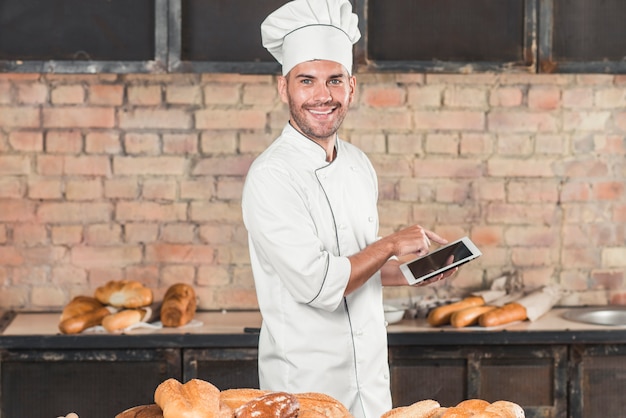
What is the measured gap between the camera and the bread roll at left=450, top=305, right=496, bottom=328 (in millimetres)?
3799

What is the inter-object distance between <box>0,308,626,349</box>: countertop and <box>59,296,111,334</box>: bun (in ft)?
0.13

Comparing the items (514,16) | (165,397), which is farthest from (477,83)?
(165,397)

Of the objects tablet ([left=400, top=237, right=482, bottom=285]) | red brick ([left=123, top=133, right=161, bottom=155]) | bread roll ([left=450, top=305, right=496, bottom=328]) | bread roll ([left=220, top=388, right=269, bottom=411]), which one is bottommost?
bread roll ([left=450, top=305, right=496, bottom=328])

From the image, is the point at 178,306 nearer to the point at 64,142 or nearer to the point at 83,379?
the point at 83,379

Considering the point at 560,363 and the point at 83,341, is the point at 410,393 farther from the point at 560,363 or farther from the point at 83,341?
the point at 83,341

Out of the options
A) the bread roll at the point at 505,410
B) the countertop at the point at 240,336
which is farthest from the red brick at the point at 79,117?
the bread roll at the point at 505,410

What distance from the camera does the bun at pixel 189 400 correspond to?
1813 millimetres

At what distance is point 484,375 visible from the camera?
12.3ft

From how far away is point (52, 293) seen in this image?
4254 mm

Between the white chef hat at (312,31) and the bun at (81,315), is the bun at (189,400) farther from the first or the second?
the bun at (81,315)

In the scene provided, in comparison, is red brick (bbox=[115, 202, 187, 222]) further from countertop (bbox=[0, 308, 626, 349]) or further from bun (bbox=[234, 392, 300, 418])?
bun (bbox=[234, 392, 300, 418])

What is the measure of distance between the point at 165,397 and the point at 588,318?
8.70 ft

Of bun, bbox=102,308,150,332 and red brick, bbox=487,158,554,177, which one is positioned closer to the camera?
bun, bbox=102,308,150,332

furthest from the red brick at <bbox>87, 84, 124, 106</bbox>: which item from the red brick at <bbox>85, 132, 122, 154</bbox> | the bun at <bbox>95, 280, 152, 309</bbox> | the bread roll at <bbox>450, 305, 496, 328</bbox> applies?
the bread roll at <bbox>450, 305, 496, 328</bbox>
